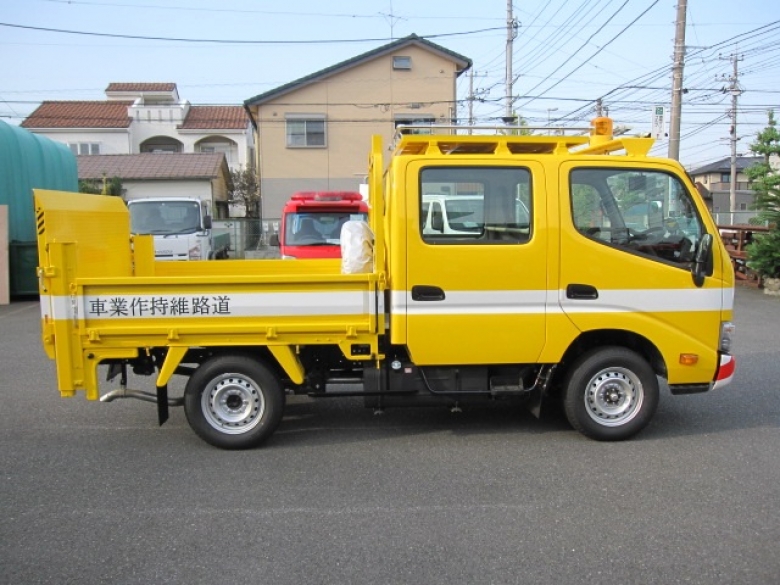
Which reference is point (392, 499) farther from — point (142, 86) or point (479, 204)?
point (142, 86)

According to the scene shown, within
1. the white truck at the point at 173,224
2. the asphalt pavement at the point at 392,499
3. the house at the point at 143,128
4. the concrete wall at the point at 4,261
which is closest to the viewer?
the asphalt pavement at the point at 392,499

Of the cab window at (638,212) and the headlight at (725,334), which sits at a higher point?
the cab window at (638,212)

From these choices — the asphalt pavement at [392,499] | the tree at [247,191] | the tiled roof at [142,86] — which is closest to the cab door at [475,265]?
the asphalt pavement at [392,499]

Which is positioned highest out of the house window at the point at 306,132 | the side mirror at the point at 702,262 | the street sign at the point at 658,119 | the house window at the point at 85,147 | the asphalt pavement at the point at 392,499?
the house window at the point at 85,147

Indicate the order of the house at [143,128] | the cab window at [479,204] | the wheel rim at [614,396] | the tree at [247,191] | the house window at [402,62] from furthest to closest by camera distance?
the house at [143,128] < the tree at [247,191] < the house window at [402,62] < the wheel rim at [614,396] < the cab window at [479,204]

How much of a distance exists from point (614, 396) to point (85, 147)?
139 feet

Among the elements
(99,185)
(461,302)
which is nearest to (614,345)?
(461,302)

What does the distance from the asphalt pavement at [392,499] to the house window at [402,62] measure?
25.9 meters

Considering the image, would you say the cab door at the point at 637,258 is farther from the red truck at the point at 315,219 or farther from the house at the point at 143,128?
the house at the point at 143,128

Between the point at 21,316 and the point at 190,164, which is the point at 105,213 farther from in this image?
the point at 190,164

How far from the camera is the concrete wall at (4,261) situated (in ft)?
47.4

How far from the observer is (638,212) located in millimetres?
5289

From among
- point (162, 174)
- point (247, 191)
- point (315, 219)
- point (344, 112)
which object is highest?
point (344, 112)

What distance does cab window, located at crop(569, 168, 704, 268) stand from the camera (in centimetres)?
523
